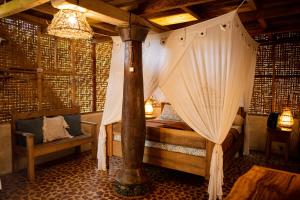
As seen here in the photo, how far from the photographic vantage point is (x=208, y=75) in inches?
107

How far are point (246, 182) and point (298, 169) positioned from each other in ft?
9.37

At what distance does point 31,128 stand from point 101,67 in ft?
6.63

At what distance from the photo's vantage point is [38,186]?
312cm

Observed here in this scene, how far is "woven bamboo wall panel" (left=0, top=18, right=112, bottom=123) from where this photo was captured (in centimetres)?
357

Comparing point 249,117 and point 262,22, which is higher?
point 262,22

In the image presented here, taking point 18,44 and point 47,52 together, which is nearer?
point 18,44

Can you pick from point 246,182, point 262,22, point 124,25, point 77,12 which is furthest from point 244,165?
point 77,12

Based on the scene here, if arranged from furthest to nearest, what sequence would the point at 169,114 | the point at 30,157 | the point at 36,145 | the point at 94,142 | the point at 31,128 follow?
the point at 169,114 < the point at 94,142 < the point at 31,128 < the point at 36,145 < the point at 30,157

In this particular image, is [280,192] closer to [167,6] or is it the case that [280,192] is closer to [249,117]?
[167,6]

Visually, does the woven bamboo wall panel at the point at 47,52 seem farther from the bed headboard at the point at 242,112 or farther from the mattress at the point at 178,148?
the bed headboard at the point at 242,112

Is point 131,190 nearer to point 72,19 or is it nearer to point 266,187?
point 266,187

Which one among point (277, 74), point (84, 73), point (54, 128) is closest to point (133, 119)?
point (54, 128)

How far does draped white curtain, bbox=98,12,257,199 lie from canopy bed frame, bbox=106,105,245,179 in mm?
257

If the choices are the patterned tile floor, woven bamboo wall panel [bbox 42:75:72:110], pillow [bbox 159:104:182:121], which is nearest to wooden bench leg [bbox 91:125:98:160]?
the patterned tile floor
